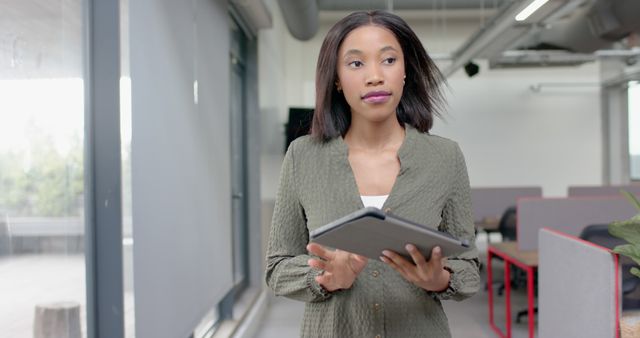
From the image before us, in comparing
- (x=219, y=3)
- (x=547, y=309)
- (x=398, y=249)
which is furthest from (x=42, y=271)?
(x=547, y=309)

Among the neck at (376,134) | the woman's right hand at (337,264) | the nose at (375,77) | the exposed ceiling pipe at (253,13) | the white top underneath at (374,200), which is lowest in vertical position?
the woman's right hand at (337,264)

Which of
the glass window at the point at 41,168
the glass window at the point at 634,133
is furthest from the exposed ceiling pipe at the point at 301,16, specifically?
the glass window at the point at 634,133

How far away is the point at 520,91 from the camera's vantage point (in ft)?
28.6

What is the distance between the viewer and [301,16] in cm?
507

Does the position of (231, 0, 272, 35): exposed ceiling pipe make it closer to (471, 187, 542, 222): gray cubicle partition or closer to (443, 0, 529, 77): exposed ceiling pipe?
(443, 0, 529, 77): exposed ceiling pipe

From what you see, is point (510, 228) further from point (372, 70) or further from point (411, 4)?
point (372, 70)

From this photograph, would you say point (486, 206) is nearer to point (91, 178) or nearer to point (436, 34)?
point (436, 34)

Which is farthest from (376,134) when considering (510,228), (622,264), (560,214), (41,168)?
(510,228)

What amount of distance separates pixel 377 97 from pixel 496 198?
5.95m

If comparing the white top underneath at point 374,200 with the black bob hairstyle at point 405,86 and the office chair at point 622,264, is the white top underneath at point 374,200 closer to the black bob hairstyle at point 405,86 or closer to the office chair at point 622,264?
the black bob hairstyle at point 405,86

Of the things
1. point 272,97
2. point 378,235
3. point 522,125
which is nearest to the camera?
point 378,235

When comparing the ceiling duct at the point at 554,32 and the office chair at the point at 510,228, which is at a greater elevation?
the ceiling duct at the point at 554,32

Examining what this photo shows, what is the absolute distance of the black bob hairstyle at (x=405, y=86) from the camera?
966 millimetres

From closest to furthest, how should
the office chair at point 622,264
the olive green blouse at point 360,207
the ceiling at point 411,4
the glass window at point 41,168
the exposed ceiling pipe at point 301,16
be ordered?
1. the olive green blouse at point 360,207
2. the glass window at point 41,168
3. the office chair at point 622,264
4. the exposed ceiling pipe at point 301,16
5. the ceiling at point 411,4
